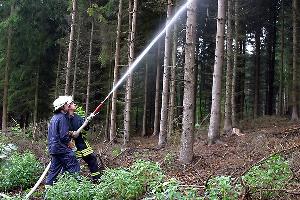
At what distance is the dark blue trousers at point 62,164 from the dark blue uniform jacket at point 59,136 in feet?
0.40

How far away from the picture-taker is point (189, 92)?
9906 millimetres

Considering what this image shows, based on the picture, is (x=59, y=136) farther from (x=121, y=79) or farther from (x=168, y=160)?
(x=121, y=79)

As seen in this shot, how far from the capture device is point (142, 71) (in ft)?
105

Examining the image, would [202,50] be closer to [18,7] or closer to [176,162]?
[18,7]

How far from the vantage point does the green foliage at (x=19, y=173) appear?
→ 899 cm

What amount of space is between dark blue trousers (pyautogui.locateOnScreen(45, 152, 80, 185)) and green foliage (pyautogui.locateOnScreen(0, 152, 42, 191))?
1.26 m

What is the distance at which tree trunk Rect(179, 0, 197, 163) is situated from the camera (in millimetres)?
9906

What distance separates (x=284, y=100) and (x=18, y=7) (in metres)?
23.9

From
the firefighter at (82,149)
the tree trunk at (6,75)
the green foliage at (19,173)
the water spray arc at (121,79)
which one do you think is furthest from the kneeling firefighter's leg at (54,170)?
the tree trunk at (6,75)

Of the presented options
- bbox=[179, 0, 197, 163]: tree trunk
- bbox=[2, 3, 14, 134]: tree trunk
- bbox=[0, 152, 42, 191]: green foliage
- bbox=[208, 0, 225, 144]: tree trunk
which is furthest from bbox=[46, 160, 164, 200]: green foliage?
bbox=[2, 3, 14, 134]: tree trunk

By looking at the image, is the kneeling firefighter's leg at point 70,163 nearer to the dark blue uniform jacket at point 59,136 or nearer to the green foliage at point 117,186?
the dark blue uniform jacket at point 59,136

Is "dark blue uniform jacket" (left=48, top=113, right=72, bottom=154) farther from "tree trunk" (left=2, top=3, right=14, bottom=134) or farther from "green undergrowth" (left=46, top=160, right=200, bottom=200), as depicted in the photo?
"tree trunk" (left=2, top=3, right=14, bottom=134)

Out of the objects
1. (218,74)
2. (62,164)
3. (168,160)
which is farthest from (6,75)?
(62,164)

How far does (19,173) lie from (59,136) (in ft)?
6.11
